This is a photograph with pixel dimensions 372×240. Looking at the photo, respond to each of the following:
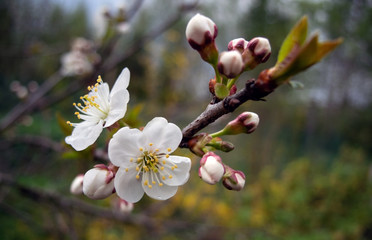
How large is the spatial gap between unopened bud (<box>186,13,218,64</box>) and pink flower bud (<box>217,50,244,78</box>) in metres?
0.08

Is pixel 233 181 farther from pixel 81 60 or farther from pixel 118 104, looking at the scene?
pixel 81 60

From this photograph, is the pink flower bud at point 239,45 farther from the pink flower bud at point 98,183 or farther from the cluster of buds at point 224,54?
the pink flower bud at point 98,183

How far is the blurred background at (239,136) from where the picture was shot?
2393 mm

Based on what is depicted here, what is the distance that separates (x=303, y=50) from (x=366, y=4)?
293 inches

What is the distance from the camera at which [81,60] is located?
2.21 m

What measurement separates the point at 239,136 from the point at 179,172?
5721 millimetres

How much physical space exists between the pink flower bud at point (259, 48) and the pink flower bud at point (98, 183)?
445 millimetres

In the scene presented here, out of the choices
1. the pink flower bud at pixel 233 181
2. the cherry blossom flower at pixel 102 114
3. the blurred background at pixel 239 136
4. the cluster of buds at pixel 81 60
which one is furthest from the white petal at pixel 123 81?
the cluster of buds at pixel 81 60

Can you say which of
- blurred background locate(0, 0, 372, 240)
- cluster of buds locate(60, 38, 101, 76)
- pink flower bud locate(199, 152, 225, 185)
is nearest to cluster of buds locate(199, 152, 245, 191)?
pink flower bud locate(199, 152, 225, 185)

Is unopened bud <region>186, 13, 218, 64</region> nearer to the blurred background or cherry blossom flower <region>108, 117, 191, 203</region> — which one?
cherry blossom flower <region>108, 117, 191, 203</region>

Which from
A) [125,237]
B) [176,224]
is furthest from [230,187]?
[125,237]

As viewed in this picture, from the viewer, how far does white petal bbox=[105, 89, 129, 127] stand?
0.67 metres

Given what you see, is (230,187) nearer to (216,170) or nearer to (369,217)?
(216,170)

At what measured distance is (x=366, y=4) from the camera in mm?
6211
